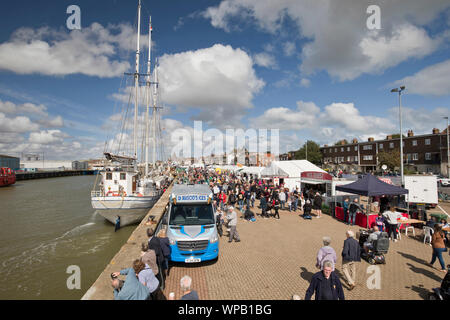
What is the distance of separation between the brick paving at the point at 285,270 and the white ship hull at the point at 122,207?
9.82 meters

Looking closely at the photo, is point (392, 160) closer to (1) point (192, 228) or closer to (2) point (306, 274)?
(2) point (306, 274)

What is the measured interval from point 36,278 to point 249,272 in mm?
9484

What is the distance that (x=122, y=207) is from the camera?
16.9 metres

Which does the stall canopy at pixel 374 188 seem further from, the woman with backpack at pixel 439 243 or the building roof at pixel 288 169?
the building roof at pixel 288 169

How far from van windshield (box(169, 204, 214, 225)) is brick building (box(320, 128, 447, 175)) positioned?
58312 mm

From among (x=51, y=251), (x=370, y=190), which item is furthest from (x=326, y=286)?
(x=51, y=251)

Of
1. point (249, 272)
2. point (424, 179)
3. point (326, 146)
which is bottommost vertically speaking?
point (249, 272)

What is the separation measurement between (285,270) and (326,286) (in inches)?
136

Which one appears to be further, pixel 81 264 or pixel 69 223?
pixel 69 223

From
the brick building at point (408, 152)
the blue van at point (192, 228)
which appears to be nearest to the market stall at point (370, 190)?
the blue van at point (192, 228)

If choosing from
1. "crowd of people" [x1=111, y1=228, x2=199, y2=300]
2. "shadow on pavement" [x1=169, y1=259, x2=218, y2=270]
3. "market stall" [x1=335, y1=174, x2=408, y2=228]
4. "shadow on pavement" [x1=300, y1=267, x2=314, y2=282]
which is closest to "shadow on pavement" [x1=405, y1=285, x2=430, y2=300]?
"shadow on pavement" [x1=300, y1=267, x2=314, y2=282]
